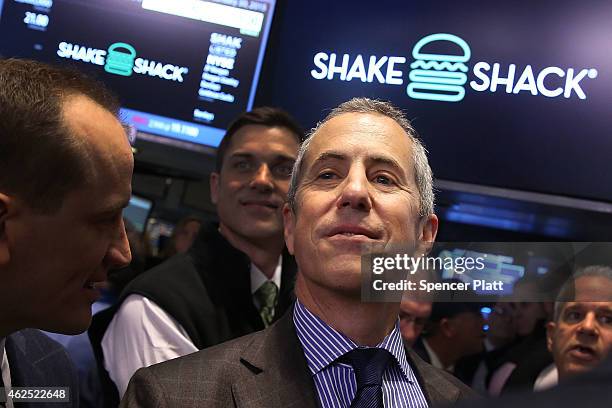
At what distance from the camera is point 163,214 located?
374cm

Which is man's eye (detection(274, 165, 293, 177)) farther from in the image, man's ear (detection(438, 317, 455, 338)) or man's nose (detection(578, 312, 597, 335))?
man's nose (detection(578, 312, 597, 335))

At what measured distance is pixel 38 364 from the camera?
5.76 ft

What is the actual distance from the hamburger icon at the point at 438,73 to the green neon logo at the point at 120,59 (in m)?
1.03

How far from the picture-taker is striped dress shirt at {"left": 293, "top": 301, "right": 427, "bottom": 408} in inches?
65.5

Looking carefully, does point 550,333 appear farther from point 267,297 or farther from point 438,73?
point 438,73

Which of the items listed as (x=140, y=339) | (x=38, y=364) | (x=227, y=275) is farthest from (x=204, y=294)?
(x=38, y=364)

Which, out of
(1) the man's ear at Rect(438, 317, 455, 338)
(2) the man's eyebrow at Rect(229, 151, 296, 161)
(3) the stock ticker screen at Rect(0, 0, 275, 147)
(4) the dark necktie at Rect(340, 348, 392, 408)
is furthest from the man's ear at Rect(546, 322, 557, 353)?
(3) the stock ticker screen at Rect(0, 0, 275, 147)

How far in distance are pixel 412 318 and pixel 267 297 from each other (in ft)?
2.88

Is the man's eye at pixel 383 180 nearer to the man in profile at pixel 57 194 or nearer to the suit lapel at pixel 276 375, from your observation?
the suit lapel at pixel 276 375

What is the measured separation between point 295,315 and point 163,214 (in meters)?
2.02

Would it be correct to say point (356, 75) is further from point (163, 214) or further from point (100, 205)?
point (100, 205)

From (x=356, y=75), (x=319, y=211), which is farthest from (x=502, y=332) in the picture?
(x=356, y=75)

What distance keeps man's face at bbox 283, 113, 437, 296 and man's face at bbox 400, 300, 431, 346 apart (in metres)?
0.13

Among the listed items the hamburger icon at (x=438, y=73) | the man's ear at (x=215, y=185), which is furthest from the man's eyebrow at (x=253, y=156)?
the hamburger icon at (x=438, y=73)
